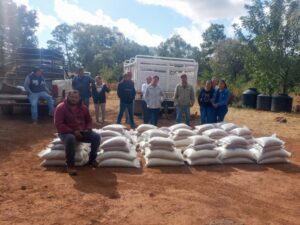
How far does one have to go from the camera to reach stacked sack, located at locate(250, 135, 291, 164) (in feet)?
24.5

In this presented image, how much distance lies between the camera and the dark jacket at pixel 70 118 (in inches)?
256

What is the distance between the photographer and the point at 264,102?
2045 centimetres

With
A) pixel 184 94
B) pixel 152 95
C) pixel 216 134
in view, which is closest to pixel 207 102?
pixel 184 94

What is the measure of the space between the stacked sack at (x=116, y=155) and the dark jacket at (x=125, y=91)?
417 centimetres

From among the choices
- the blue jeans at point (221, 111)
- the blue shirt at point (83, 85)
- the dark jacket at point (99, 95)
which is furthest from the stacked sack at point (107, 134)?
the dark jacket at point (99, 95)

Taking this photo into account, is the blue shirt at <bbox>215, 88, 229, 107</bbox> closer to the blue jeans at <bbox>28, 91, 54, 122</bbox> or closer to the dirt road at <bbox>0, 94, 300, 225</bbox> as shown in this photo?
the dirt road at <bbox>0, 94, 300, 225</bbox>

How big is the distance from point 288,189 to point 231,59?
1496 inches

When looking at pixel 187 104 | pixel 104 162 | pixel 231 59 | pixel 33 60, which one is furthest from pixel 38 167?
pixel 231 59

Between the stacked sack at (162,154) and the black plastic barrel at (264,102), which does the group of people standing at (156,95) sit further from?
the black plastic barrel at (264,102)

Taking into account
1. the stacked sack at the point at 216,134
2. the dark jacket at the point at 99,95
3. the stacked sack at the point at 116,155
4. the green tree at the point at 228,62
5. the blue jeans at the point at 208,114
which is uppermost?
the green tree at the point at 228,62

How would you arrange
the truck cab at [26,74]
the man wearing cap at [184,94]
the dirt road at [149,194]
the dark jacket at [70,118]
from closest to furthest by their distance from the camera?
the dirt road at [149,194]
the dark jacket at [70,118]
the man wearing cap at [184,94]
the truck cab at [26,74]

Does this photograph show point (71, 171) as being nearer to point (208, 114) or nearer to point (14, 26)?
point (208, 114)

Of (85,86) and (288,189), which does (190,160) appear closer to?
(288,189)

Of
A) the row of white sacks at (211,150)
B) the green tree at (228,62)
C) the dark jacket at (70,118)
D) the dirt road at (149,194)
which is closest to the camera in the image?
the dirt road at (149,194)
